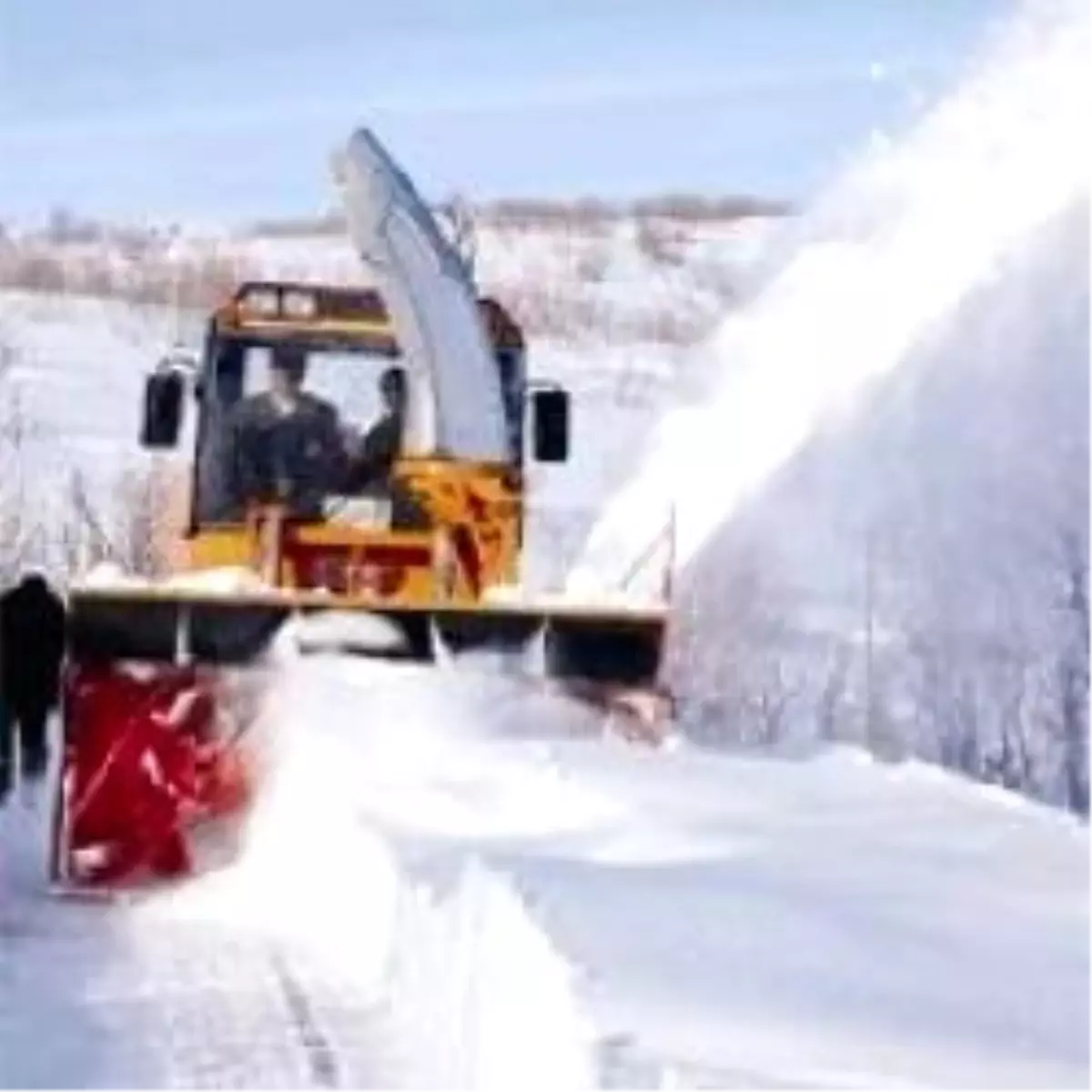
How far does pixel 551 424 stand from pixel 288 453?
41.2 inches

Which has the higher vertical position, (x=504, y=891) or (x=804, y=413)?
(x=804, y=413)

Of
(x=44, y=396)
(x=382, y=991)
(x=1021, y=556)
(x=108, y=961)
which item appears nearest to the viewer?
(x=382, y=991)

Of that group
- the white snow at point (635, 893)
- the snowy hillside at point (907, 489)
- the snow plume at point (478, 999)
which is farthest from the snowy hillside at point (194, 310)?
the snow plume at point (478, 999)

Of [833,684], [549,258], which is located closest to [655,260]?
[549,258]

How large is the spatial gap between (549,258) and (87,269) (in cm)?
937

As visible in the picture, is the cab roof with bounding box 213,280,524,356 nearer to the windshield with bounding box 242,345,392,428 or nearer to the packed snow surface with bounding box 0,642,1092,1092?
the windshield with bounding box 242,345,392,428

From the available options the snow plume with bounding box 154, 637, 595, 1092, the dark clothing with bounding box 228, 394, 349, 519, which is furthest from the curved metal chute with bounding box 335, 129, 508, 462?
the snow plume with bounding box 154, 637, 595, 1092

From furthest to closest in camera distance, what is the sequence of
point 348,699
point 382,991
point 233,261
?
point 233,261 → point 348,699 → point 382,991

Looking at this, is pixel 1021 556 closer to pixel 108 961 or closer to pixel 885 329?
pixel 885 329

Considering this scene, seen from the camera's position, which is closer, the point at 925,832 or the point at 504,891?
the point at 504,891

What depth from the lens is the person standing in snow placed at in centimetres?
1198

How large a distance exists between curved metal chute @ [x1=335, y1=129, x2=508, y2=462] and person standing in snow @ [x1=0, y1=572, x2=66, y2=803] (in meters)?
1.63

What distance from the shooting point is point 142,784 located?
34.2 feet

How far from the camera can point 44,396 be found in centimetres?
4866
